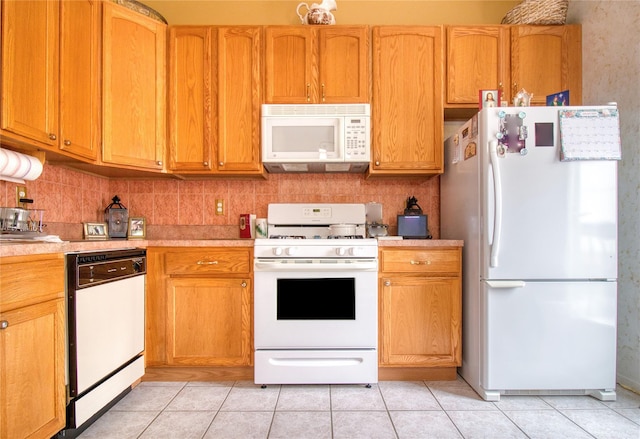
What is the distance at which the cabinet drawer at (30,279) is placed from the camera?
121 cm

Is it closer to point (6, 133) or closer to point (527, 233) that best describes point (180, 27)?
point (6, 133)

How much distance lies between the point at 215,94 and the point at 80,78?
2.53ft

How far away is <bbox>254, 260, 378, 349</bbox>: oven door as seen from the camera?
206cm

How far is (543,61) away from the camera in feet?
7.81

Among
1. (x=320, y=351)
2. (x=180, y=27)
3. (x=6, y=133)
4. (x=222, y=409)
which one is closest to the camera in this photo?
(x=6, y=133)

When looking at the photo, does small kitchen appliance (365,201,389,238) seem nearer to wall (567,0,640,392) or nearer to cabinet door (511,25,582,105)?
cabinet door (511,25,582,105)

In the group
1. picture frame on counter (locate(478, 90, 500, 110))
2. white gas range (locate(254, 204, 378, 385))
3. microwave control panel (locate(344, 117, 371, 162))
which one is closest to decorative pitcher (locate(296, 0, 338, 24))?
microwave control panel (locate(344, 117, 371, 162))

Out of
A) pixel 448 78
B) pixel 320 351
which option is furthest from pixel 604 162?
pixel 320 351

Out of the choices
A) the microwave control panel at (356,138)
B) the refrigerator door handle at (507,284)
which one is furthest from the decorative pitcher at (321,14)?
the refrigerator door handle at (507,284)

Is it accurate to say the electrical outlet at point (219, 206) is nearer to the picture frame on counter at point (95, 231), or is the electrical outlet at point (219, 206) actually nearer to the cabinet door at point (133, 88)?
the cabinet door at point (133, 88)

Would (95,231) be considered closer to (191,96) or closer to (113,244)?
(113,244)

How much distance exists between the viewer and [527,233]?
6.20 ft

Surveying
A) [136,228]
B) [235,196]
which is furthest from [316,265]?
[136,228]

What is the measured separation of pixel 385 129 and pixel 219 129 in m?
1.14
